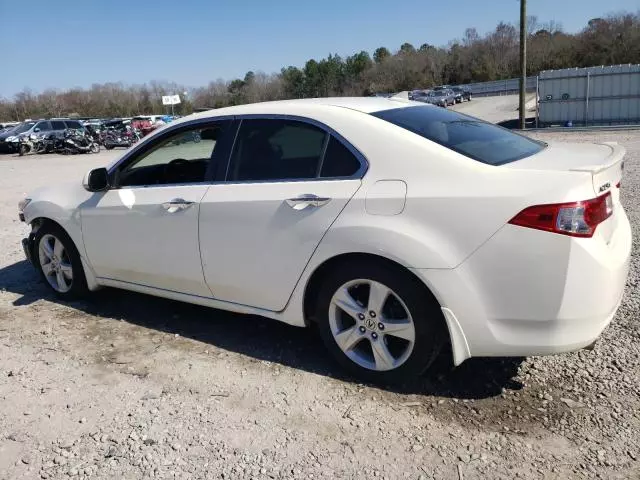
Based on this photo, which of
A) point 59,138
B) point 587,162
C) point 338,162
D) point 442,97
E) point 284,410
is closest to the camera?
point 587,162

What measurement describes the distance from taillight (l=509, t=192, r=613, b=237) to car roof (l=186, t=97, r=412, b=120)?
1236 mm

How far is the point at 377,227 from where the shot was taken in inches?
118

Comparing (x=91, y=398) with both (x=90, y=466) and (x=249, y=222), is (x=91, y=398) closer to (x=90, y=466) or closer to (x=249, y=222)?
(x=90, y=466)

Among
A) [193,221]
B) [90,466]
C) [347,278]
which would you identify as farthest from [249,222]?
[90,466]

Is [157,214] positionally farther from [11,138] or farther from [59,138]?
[11,138]

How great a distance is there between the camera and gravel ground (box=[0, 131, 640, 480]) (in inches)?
104

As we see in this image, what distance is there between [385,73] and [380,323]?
309ft

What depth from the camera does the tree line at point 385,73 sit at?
6719cm

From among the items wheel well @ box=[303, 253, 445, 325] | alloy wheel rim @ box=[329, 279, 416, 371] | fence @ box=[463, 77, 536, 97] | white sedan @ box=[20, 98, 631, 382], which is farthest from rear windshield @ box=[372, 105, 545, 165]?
fence @ box=[463, 77, 536, 97]

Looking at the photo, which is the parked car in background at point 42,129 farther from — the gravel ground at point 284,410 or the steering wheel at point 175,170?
the gravel ground at point 284,410

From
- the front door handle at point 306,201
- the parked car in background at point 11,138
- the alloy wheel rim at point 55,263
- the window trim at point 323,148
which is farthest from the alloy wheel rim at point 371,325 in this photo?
the parked car in background at point 11,138

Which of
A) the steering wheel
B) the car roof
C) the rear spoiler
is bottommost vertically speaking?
the rear spoiler

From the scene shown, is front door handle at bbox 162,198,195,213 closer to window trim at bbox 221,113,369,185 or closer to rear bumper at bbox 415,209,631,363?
window trim at bbox 221,113,369,185

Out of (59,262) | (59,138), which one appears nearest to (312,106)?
(59,262)
